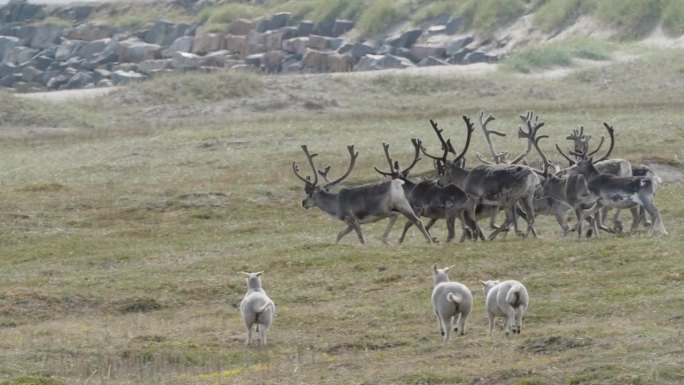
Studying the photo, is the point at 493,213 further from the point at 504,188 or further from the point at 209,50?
the point at 209,50

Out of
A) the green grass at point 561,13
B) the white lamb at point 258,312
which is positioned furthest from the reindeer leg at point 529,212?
the green grass at point 561,13

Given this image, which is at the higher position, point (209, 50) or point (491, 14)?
point (491, 14)

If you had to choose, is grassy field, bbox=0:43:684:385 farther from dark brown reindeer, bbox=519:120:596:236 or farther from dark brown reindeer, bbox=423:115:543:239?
dark brown reindeer, bbox=423:115:543:239

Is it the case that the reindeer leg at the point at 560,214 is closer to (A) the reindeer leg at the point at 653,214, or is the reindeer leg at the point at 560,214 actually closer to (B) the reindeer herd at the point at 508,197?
(B) the reindeer herd at the point at 508,197

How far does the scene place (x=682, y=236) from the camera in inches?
1055

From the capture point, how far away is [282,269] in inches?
1054

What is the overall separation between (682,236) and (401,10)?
78.7m

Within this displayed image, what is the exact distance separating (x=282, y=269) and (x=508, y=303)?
8.50 metres

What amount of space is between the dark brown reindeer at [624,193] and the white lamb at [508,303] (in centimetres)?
859

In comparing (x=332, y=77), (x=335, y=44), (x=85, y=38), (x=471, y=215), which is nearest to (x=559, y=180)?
(x=471, y=215)

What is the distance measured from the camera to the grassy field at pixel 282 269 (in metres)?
18.4

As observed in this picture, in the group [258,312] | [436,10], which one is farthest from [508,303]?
[436,10]

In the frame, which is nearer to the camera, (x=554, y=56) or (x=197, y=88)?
(x=197, y=88)

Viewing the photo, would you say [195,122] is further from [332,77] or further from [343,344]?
[343,344]
